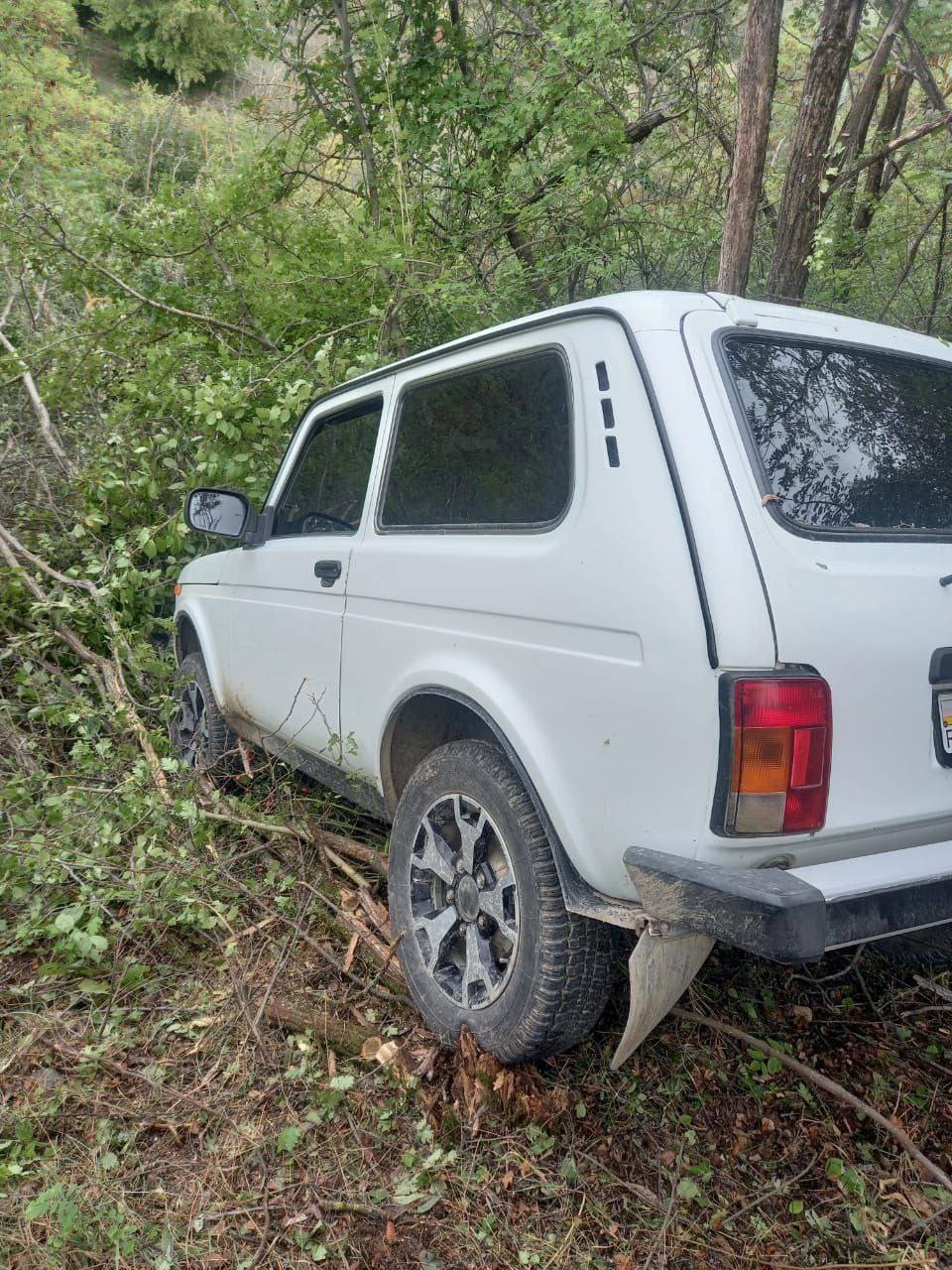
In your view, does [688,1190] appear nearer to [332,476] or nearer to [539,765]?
[539,765]

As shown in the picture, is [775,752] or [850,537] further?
[850,537]

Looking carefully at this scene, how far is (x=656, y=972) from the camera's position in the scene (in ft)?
6.63

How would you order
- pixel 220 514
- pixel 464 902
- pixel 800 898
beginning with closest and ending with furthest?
1. pixel 800 898
2. pixel 464 902
3. pixel 220 514

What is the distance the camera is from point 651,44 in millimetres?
7711

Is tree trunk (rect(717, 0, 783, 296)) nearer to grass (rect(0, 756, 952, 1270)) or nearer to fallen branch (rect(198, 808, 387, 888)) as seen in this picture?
fallen branch (rect(198, 808, 387, 888))

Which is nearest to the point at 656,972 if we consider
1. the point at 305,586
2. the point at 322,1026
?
the point at 322,1026

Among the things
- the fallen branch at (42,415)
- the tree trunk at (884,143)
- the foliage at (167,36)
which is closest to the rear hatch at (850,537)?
the fallen branch at (42,415)

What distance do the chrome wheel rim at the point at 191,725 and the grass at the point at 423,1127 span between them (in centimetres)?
147

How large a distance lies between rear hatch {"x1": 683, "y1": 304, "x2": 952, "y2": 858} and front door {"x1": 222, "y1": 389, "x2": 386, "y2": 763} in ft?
4.94

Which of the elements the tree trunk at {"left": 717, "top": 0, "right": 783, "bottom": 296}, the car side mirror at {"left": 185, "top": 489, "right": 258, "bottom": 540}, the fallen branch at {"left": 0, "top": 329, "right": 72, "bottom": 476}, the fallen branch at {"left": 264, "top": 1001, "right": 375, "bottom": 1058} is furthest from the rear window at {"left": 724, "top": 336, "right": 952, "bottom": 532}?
the fallen branch at {"left": 0, "top": 329, "right": 72, "bottom": 476}

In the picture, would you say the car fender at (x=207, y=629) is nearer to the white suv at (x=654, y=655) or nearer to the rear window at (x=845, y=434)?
the white suv at (x=654, y=655)

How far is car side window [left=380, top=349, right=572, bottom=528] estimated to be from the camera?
2.40 meters

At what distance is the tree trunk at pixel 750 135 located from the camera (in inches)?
210

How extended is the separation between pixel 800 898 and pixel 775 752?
0.92 feet
